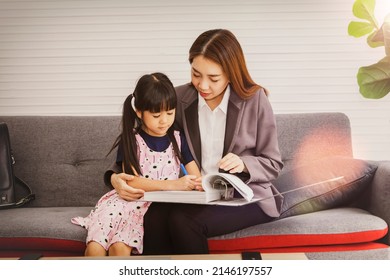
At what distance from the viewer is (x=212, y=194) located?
1.59 meters

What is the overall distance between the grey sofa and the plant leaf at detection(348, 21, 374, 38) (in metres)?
0.38

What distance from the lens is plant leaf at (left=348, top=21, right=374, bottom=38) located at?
1.81 meters

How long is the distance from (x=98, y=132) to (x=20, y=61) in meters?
0.40

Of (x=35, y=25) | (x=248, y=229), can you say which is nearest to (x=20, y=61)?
(x=35, y=25)

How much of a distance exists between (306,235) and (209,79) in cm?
60

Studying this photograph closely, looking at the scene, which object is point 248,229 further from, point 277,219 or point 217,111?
point 217,111

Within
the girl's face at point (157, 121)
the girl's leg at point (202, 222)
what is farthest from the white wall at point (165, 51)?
the girl's leg at point (202, 222)

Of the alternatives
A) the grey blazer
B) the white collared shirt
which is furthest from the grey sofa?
the white collared shirt

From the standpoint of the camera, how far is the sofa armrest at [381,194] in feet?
6.16

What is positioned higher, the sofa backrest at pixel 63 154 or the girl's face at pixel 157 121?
the girl's face at pixel 157 121

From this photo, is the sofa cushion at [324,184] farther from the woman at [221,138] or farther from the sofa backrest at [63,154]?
the sofa backrest at [63,154]

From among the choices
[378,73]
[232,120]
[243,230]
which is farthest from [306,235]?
[378,73]

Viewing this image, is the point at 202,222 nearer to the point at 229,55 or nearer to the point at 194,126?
the point at 194,126

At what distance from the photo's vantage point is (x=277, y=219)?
6.03ft
